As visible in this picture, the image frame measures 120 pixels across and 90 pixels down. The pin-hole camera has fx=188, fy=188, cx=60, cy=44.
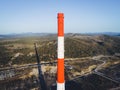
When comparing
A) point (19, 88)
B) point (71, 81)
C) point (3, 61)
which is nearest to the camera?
point (19, 88)

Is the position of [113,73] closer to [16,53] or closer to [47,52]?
[47,52]

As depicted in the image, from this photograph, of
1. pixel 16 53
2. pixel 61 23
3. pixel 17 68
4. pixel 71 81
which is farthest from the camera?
pixel 16 53

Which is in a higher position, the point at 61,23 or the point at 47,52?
the point at 61,23

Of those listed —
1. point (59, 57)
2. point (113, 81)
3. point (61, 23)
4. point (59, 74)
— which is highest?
point (61, 23)

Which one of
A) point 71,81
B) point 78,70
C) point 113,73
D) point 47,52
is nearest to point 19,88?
point 71,81

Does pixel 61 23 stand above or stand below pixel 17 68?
above

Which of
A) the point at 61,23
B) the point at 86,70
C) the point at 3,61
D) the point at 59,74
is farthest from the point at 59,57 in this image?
the point at 3,61

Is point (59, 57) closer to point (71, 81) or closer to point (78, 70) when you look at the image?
point (71, 81)

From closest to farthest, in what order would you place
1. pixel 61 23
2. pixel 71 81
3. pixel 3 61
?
pixel 61 23
pixel 71 81
pixel 3 61

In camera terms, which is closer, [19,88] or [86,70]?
[19,88]
